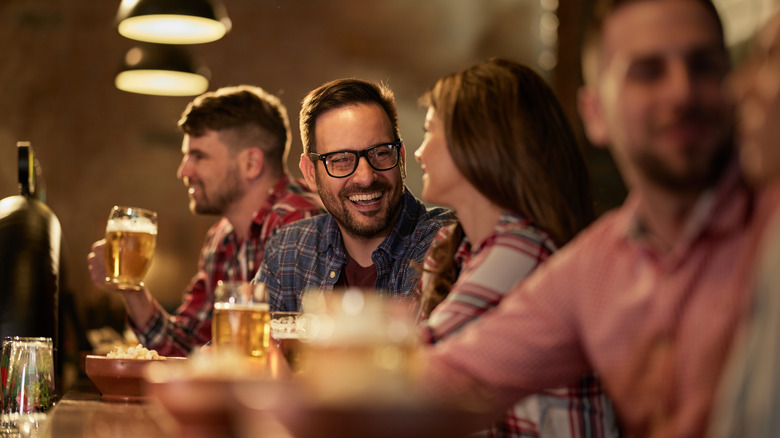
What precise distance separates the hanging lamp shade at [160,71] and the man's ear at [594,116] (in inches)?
152

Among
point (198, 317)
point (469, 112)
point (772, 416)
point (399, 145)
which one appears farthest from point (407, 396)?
point (198, 317)

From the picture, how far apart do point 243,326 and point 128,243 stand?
3.71 feet

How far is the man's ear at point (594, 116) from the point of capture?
1181 mm

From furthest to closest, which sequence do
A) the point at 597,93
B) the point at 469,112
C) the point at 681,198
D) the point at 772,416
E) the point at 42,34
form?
the point at 42,34
the point at 469,112
the point at 597,93
the point at 681,198
the point at 772,416

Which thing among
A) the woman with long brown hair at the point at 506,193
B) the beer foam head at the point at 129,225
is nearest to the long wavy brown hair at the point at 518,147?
the woman with long brown hair at the point at 506,193

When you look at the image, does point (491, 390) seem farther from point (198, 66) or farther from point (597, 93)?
point (198, 66)

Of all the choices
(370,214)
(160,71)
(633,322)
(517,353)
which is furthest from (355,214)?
(160,71)

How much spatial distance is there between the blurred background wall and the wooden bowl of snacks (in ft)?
12.7

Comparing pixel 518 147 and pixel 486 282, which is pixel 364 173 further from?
pixel 486 282

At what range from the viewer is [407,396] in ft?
2.93

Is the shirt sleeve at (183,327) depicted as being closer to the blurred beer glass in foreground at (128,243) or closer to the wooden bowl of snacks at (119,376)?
the blurred beer glass in foreground at (128,243)

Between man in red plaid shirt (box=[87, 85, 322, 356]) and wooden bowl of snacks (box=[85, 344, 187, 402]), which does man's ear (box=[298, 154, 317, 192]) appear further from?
wooden bowl of snacks (box=[85, 344, 187, 402])

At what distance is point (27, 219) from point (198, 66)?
2451mm

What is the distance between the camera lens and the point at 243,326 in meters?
1.45
